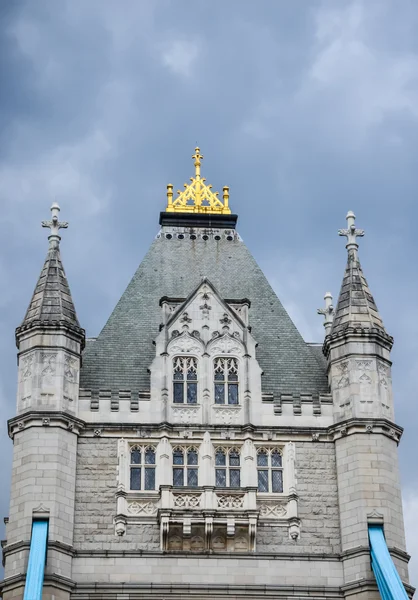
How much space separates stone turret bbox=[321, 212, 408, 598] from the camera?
34.9 m

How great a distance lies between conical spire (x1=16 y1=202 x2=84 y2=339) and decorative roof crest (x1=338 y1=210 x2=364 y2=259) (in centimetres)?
807

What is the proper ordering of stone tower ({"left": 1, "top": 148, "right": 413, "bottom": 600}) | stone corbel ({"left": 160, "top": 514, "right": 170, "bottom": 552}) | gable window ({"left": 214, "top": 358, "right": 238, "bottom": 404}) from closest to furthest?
stone tower ({"left": 1, "top": 148, "right": 413, "bottom": 600}) < stone corbel ({"left": 160, "top": 514, "right": 170, "bottom": 552}) < gable window ({"left": 214, "top": 358, "right": 238, "bottom": 404})

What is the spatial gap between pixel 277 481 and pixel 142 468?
3.50 metres

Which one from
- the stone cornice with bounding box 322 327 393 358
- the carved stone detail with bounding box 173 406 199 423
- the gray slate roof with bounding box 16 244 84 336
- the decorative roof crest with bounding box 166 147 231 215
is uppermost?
the decorative roof crest with bounding box 166 147 231 215

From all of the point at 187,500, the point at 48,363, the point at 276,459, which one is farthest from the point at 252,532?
the point at 48,363

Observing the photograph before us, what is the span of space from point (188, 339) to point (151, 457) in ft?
12.3

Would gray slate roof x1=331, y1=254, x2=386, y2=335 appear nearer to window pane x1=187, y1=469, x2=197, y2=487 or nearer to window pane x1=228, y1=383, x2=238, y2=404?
window pane x1=228, y1=383, x2=238, y2=404

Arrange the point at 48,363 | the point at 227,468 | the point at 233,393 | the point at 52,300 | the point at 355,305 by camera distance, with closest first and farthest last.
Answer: the point at 227,468 → the point at 48,363 → the point at 233,393 → the point at 52,300 → the point at 355,305

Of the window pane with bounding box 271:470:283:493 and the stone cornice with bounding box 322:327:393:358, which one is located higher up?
the stone cornice with bounding box 322:327:393:358

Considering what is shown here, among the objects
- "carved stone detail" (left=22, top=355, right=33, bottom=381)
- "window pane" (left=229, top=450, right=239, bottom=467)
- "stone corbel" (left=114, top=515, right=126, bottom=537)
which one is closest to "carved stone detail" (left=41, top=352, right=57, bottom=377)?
"carved stone detail" (left=22, top=355, right=33, bottom=381)

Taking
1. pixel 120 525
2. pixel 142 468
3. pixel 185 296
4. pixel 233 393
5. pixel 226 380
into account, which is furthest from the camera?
pixel 185 296

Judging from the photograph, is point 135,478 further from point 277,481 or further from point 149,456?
point 277,481

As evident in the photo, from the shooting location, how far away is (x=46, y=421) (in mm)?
36000

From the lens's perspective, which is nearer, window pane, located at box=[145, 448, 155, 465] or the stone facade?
the stone facade
